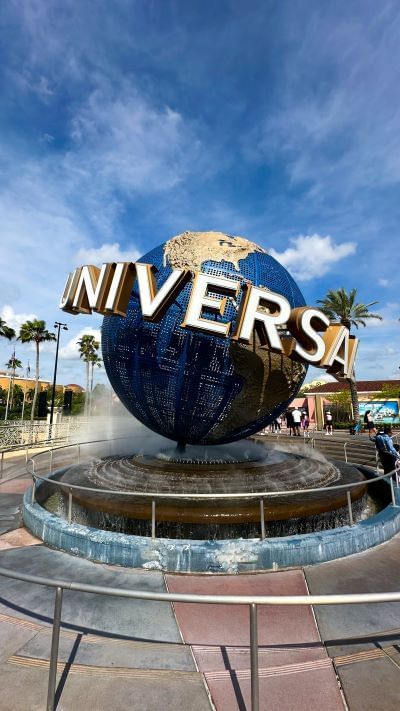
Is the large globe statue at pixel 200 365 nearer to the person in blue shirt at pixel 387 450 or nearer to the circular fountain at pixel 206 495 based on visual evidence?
the circular fountain at pixel 206 495

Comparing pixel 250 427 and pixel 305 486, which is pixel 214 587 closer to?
pixel 305 486

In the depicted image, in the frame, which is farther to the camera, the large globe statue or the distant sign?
the distant sign

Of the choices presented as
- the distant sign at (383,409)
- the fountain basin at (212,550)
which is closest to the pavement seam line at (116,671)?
the fountain basin at (212,550)

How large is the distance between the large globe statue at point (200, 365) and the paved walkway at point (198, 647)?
338cm

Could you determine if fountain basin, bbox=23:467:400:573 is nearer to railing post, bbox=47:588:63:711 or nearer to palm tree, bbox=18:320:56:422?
railing post, bbox=47:588:63:711

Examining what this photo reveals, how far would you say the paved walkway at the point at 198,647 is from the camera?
9.17 ft

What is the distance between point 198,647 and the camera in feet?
11.2

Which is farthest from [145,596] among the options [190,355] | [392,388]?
[392,388]

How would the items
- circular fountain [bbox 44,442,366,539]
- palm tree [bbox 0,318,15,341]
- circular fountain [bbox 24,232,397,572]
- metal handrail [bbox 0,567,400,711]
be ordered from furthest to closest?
palm tree [bbox 0,318,15,341] < circular fountain [bbox 44,442,366,539] < circular fountain [bbox 24,232,397,572] < metal handrail [bbox 0,567,400,711]

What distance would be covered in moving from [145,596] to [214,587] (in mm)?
2490

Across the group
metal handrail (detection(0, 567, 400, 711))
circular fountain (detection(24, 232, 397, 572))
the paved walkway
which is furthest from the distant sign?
metal handrail (detection(0, 567, 400, 711))

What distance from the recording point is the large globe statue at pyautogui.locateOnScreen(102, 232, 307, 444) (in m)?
7.43

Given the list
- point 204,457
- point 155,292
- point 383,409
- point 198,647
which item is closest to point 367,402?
point 383,409

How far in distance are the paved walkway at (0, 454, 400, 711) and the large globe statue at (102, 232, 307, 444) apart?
11.1ft
